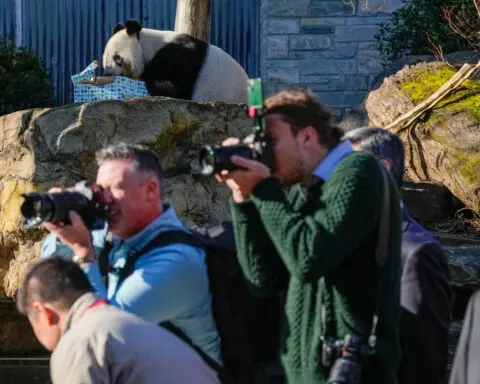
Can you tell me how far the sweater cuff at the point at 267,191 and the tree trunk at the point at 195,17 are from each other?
742 centimetres

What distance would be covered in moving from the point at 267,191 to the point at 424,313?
90 cm

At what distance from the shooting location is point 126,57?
435 inches

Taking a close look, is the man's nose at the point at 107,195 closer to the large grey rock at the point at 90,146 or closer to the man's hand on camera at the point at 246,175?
the man's hand on camera at the point at 246,175

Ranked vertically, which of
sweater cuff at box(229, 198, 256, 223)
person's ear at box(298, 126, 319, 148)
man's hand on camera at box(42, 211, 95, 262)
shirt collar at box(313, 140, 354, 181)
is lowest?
man's hand on camera at box(42, 211, 95, 262)

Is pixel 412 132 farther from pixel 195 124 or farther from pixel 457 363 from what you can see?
pixel 457 363

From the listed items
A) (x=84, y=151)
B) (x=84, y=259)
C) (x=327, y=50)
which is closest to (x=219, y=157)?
(x=84, y=259)

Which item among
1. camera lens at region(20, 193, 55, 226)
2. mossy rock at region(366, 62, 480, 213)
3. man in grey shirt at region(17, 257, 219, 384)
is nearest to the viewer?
man in grey shirt at region(17, 257, 219, 384)

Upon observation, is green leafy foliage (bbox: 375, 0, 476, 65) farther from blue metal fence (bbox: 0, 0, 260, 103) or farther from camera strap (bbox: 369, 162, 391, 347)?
camera strap (bbox: 369, 162, 391, 347)

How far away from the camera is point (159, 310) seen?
11.5ft

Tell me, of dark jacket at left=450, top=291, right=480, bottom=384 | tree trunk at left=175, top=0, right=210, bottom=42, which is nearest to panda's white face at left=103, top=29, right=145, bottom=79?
tree trunk at left=175, top=0, right=210, bottom=42

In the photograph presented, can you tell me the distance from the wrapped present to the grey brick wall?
5.04m

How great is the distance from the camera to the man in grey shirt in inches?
112

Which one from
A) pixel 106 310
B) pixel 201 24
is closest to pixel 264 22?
pixel 201 24

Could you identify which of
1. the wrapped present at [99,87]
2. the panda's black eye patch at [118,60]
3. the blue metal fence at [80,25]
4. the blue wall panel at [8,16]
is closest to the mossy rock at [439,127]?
the wrapped present at [99,87]
